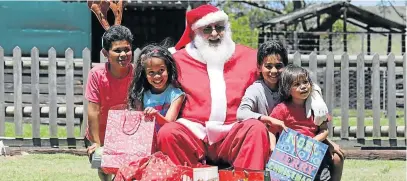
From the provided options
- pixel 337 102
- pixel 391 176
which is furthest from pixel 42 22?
pixel 391 176

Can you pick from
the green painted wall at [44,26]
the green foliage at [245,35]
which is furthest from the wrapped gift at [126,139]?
the green foliage at [245,35]

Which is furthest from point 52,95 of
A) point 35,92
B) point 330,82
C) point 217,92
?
point 217,92

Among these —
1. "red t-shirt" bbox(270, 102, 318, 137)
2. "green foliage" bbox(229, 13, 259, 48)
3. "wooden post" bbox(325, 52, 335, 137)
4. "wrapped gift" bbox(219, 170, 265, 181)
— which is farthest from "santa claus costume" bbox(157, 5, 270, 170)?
"green foliage" bbox(229, 13, 259, 48)

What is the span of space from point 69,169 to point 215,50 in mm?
3518

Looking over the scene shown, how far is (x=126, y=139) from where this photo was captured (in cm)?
509

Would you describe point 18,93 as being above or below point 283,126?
below

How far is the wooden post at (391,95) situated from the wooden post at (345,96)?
50cm

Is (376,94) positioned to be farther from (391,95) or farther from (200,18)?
(200,18)

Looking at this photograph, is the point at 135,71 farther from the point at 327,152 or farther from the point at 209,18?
the point at 327,152

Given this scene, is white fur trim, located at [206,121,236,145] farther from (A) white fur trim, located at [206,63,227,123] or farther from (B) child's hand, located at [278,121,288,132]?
(B) child's hand, located at [278,121,288,132]

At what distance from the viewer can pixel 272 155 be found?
494cm

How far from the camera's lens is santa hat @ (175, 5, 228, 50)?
19.0 ft

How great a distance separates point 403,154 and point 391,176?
1.51m

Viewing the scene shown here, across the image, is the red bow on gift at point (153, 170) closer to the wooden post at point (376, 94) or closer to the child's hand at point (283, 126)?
the child's hand at point (283, 126)
